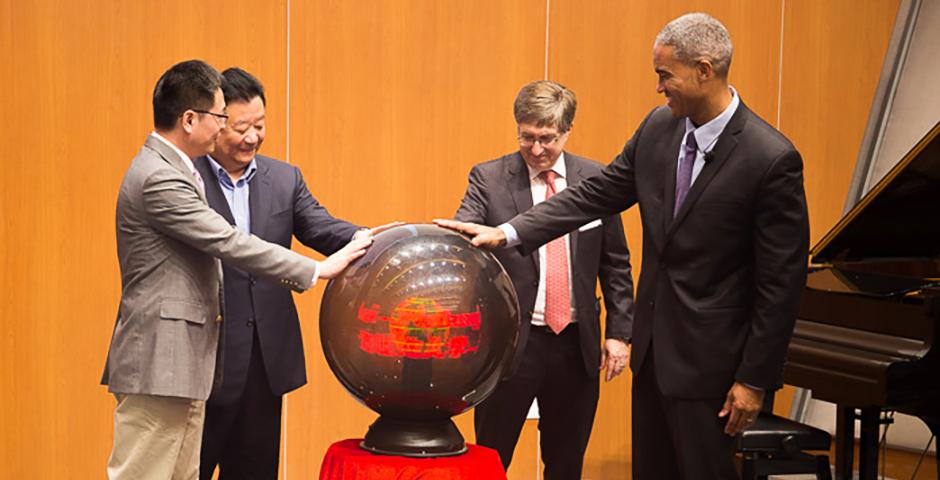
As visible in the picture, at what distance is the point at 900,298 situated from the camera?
4.17m

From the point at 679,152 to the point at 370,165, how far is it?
2539 millimetres

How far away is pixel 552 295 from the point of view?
153 inches

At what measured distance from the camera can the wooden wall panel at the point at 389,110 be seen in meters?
5.35

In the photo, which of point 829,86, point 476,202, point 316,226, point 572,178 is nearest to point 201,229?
point 316,226

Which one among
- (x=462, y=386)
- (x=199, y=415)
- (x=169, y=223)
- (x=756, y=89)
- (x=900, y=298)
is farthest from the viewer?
(x=756, y=89)

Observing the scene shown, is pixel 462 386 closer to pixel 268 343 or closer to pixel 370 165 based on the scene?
pixel 268 343

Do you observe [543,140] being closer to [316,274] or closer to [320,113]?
[316,274]

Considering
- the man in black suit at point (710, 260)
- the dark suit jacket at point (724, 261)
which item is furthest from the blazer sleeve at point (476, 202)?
the dark suit jacket at point (724, 261)

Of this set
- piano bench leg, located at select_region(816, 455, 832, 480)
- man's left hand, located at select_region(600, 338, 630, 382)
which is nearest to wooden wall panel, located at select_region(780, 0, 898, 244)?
piano bench leg, located at select_region(816, 455, 832, 480)

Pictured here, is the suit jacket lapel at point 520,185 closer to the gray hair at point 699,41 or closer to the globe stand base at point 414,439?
the gray hair at point 699,41

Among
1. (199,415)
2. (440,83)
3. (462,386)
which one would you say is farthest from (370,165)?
(462,386)

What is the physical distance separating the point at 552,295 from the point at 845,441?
1.31 meters

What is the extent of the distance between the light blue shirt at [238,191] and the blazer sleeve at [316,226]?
0.18 metres

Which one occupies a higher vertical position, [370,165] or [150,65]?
[150,65]
